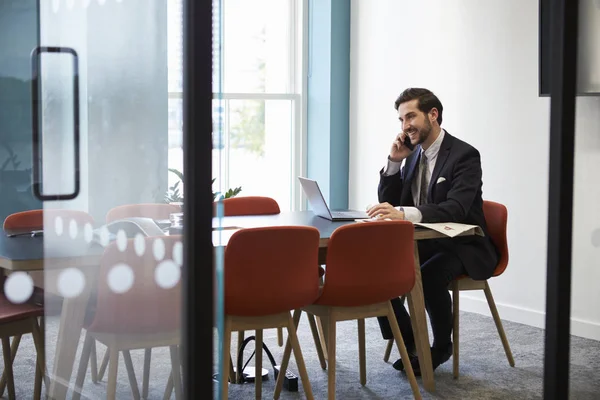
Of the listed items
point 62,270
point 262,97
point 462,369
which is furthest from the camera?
point 262,97

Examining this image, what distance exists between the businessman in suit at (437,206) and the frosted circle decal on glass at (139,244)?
6.91 ft

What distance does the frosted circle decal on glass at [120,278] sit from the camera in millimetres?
2025

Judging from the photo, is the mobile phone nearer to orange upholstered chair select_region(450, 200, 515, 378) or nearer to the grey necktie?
the grey necktie

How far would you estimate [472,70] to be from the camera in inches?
230

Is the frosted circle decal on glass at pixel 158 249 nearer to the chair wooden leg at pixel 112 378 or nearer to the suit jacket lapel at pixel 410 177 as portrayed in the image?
the chair wooden leg at pixel 112 378

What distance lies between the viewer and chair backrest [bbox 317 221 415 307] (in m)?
3.46

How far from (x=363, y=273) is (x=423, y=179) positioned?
1090mm

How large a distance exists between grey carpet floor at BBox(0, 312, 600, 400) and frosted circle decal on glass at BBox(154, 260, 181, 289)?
168 mm

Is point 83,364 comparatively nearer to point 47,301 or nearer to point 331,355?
point 47,301

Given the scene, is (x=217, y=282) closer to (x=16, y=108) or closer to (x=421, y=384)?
(x=16, y=108)

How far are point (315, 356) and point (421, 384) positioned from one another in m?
0.72

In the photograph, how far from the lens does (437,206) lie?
4.09 m

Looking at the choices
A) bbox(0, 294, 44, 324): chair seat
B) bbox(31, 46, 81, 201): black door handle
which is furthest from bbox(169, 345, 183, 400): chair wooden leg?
bbox(31, 46, 81, 201): black door handle

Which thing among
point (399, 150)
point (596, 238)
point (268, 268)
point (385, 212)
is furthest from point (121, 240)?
point (399, 150)
